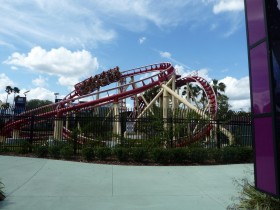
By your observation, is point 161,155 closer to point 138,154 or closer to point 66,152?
point 138,154

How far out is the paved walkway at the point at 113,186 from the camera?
6.40m

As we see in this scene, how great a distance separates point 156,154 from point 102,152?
7.27 ft

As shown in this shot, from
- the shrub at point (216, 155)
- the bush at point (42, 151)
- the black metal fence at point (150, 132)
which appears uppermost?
the black metal fence at point (150, 132)

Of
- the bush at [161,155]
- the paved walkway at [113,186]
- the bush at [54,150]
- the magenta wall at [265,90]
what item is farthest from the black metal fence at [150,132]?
the magenta wall at [265,90]

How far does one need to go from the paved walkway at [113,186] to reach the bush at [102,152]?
5.11 feet

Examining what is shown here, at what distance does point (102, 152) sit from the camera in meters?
13.1

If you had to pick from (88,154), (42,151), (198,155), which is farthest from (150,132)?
(42,151)

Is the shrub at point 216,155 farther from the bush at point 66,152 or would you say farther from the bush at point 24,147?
the bush at point 24,147

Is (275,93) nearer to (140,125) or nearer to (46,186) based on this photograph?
(46,186)

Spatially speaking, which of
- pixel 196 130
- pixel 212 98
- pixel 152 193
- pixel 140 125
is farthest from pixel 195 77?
pixel 152 193

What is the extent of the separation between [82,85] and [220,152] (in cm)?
3037

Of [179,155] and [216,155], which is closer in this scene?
[179,155]

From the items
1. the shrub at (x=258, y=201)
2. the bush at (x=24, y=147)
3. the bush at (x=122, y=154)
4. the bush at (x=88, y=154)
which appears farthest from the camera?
the bush at (x=24, y=147)

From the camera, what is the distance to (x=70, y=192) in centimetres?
738
